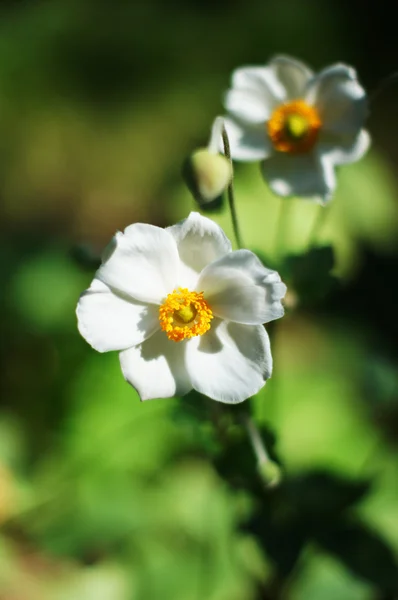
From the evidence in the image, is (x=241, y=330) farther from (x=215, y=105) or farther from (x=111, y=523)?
(x=215, y=105)

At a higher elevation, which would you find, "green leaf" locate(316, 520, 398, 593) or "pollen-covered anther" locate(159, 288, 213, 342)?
"pollen-covered anther" locate(159, 288, 213, 342)

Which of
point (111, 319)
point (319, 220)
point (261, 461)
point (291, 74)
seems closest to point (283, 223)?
point (319, 220)

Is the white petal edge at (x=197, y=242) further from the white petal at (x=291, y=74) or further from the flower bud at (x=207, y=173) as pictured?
the white petal at (x=291, y=74)

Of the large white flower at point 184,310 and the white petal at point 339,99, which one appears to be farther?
the white petal at point 339,99

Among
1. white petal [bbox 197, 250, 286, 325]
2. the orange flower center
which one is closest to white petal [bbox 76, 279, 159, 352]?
white petal [bbox 197, 250, 286, 325]

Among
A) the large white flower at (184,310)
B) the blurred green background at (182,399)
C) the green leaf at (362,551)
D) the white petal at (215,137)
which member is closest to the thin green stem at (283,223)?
the blurred green background at (182,399)

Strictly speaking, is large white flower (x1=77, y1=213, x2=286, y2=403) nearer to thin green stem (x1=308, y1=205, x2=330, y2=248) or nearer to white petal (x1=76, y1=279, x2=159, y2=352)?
white petal (x1=76, y1=279, x2=159, y2=352)

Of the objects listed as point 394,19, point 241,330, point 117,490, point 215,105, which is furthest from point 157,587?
point 394,19
